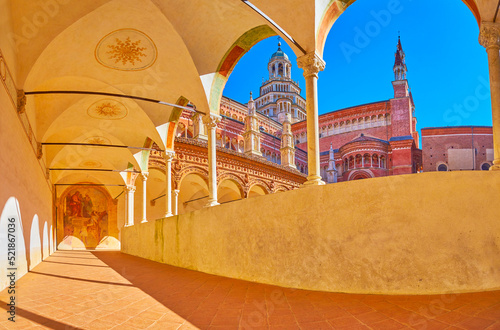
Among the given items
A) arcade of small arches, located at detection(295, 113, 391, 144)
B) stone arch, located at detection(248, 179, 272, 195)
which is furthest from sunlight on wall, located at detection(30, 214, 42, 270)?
arcade of small arches, located at detection(295, 113, 391, 144)

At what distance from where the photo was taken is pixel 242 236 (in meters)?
5.34

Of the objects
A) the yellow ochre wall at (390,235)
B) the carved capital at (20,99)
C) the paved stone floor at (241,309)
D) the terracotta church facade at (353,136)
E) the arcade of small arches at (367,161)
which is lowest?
the paved stone floor at (241,309)

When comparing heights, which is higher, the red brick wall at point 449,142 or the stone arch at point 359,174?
the red brick wall at point 449,142

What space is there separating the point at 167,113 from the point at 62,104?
299 centimetres

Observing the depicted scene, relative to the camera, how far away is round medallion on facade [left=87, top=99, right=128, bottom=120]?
10.8 meters

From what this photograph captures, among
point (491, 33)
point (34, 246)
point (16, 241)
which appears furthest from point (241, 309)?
point (34, 246)

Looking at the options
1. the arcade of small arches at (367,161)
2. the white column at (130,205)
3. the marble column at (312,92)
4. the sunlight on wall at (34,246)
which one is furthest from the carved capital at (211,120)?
the arcade of small arches at (367,161)

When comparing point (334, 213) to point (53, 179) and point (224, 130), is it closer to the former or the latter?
point (53, 179)

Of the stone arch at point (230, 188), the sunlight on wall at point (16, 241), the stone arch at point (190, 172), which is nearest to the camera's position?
the sunlight on wall at point (16, 241)

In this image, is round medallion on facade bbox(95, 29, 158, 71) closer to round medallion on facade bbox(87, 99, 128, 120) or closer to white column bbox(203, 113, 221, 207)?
white column bbox(203, 113, 221, 207)

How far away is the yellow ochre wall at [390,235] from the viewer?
3.54m

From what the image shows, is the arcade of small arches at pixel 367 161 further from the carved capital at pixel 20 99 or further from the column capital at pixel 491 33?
the carved capital at pixel 20 99

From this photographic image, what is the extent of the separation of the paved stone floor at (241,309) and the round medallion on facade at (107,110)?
7087mm

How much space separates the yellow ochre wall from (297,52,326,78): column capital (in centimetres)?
219
